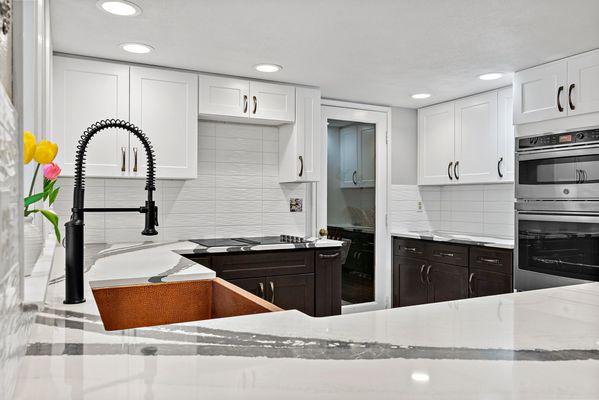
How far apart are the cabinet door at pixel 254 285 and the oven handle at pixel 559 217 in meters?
1.90

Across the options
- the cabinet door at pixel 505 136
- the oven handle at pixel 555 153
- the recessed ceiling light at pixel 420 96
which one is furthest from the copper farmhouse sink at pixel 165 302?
the recessed ceiling light at pixel 420 96

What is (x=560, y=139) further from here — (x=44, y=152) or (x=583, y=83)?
(x=44, y=152)

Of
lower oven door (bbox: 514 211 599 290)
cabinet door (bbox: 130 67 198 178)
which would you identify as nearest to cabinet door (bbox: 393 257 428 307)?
lower oven door (bbox: 514 211 599 290)

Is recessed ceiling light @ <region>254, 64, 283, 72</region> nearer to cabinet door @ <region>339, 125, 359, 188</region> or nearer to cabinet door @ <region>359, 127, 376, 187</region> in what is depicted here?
cabinet door @ <region>339, 125, 359, 188</region>

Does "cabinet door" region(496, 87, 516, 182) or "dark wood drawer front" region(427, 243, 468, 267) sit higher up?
"cabinet door" region(496, 87, 516, 182)

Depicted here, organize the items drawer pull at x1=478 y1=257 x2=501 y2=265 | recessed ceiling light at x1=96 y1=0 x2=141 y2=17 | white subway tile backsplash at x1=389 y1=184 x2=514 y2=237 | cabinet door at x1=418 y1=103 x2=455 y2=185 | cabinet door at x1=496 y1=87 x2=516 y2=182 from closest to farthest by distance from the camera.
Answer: recessed ceiling light at x1=96 y1=0 x2=141 y2=17
drawer pull at x1=478 y1=257 x2=501 y2=265
cabinet door at x1=496 y1=87 x2=516 y2=182
white subway tile backsplash at x1=389 y1=184 x2=514 y2=237
cabinet door at x1=418 y1=103 x2=455 y2=185

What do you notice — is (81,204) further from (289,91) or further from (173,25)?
(289,91)

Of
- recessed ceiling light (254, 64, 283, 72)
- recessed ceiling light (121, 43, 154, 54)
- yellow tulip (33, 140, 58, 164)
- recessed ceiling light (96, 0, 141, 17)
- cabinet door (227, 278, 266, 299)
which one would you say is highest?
recessed ceiling light (96, 0, 141, 17)

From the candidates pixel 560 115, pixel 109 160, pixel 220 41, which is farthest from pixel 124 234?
pixel 560 115

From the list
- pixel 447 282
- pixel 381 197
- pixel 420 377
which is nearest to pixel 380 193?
pixel 381 197

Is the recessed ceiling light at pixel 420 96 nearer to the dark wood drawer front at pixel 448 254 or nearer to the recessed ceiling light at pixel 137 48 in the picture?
the dark wood drawer front at pixel 448 254

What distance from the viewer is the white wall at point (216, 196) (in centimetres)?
333

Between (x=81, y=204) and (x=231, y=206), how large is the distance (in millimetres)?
2546

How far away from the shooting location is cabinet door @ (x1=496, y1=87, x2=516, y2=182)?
12.0 feet
